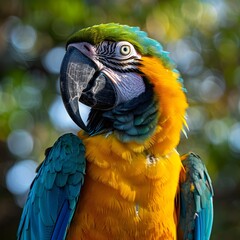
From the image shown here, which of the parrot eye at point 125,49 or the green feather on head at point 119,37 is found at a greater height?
the green feather on head at point 119,37

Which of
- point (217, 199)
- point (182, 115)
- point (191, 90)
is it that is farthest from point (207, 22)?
point (182, 115)

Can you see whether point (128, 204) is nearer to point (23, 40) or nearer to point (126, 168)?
point (126, 168)

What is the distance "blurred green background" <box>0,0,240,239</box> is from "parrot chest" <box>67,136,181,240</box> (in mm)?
2844

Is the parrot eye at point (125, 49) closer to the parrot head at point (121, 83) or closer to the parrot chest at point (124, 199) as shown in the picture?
the parrot head at point (121, 83)

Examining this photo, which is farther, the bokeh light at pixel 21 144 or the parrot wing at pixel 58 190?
the bokeh light at pixel 21 144

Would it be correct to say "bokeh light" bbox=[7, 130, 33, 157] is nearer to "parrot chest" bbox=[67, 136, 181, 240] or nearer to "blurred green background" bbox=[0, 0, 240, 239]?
"blurred green background" bbox=[0, 0, 240, 239]

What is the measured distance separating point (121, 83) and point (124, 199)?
0.51 meters

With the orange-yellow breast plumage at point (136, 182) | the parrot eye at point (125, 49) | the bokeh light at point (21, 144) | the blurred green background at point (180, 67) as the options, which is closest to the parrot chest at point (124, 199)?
the orange-yellow breast plumage at point (136, 182)

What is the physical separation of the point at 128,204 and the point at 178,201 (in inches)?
12.3

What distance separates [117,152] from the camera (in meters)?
2.46

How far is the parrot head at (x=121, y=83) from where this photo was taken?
2.49 m

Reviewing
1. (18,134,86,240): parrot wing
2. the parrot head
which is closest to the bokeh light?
(18,134,86,240): parrot wing

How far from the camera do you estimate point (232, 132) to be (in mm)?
6422

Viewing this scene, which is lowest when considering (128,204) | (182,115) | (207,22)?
(128,204)
